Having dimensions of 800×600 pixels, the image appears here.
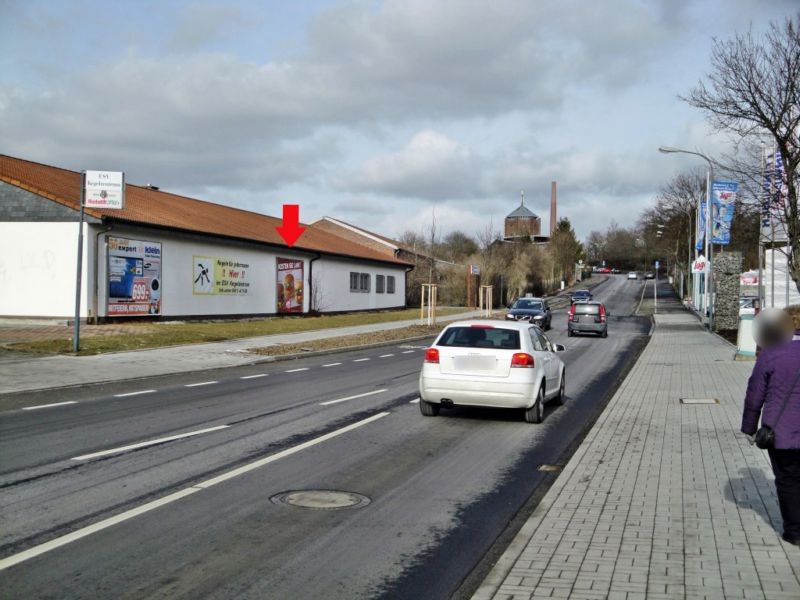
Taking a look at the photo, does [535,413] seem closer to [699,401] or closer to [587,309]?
[699,401]

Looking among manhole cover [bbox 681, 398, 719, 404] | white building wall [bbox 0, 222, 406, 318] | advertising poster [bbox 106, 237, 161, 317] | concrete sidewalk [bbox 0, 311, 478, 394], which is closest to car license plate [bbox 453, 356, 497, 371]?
manhole cover [bbox 681, 398, 719, 404]

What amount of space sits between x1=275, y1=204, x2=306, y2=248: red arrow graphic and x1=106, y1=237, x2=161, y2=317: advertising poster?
14370mm

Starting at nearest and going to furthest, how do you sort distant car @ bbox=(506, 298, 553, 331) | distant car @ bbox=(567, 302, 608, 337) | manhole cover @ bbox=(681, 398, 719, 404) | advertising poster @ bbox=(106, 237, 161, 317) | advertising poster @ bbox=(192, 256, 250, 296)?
manhole cover @ bbox=(681, 398, 719, 404) → advertising poster @ bbox=(106, 237, 161, 317) → advertising poster @ bbox=(192, 256, 250, 296) → distant car @ bbox=(567, 302, 608, 337) → distant car @ bbox=(506, 298, 553, 331)

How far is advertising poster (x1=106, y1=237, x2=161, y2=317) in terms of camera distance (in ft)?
95.7

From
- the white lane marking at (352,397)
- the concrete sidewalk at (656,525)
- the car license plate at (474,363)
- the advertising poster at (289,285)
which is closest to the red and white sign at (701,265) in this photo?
the advertising poster at (289,285)

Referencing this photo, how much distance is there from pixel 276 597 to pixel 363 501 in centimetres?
238

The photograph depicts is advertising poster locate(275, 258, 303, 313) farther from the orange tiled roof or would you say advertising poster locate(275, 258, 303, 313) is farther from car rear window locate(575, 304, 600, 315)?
car rear window locate(575, 304, 600, 315)

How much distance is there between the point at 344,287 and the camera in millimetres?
50125

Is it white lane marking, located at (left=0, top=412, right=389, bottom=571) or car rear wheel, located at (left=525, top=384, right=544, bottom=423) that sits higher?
car rear wheel, located at (left=525, top=384, right=544, bottom=423)

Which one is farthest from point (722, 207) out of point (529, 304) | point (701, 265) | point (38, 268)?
point (38, 268)

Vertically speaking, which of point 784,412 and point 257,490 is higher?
point 784,412

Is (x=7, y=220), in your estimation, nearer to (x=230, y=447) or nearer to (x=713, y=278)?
(x=230, y=447)

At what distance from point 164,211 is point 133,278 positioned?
6.55 meters

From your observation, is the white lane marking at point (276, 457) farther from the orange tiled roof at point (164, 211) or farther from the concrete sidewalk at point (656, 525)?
the orange tiled roof at point (164, 211)
